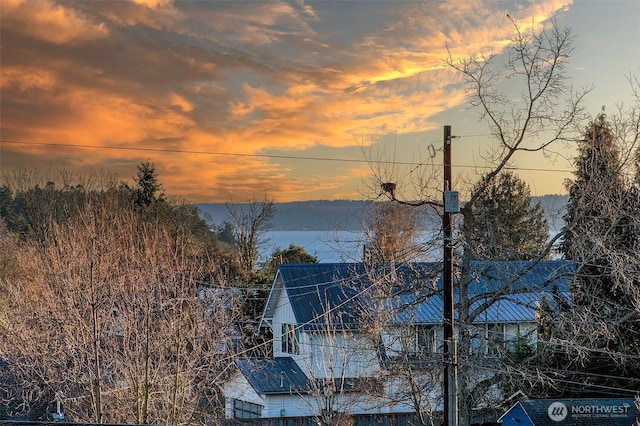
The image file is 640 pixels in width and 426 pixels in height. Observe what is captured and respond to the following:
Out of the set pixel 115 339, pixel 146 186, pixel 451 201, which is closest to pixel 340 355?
pixel 115 339

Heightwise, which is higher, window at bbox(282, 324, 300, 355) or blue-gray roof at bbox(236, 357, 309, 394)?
window at bbox(282, 324, 300, 355)

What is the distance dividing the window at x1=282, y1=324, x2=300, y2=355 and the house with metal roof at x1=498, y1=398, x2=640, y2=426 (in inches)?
376

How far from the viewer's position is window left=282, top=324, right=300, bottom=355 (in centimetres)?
2411

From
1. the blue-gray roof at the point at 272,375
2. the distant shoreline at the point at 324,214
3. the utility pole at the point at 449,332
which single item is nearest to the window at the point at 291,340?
the blue-gray roof at the point at 272,375

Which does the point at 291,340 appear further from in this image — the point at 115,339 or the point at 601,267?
the point at 601,267

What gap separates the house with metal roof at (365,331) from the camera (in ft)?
52.9

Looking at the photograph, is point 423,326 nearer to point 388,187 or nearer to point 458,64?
point 388,187

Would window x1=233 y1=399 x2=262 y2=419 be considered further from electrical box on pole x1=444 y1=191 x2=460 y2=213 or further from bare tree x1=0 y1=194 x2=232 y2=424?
electrical box on pole x1=444 y1=191 x2=460 y2=213

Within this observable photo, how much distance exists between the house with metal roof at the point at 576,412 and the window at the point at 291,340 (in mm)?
9542

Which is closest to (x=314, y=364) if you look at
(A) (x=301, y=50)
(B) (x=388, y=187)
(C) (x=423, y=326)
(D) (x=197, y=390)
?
(C) (x=423, y=326)

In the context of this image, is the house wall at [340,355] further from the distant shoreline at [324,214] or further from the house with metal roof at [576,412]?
the house with metal roof at [576,412]

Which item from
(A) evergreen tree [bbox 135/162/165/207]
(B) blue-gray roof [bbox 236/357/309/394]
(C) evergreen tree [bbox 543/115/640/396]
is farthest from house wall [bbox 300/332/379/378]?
(A) evergreen tree [bbox 135/162/165/207]

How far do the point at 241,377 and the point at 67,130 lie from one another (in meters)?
11.4

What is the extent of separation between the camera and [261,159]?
101ft
